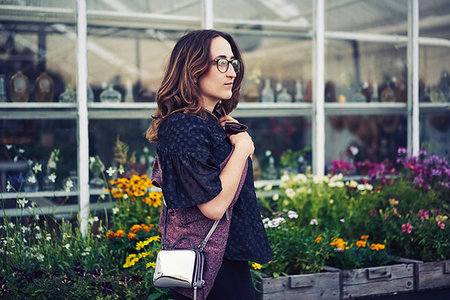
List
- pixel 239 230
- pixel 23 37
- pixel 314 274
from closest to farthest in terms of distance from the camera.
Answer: pixel 239 230 < pixel 314 274 < pixel 23 37

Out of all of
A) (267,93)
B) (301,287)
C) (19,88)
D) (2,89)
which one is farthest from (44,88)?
(301,287)

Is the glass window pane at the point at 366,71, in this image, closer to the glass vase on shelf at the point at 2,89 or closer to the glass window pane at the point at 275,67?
the glass window pane at the point at 275,67

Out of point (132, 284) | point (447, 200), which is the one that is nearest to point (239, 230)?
point (132, 284)

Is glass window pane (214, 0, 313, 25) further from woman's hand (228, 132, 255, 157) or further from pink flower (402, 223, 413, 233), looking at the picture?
woman's hand (228, 132, 255, 157)

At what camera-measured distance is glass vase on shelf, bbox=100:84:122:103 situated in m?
5.03

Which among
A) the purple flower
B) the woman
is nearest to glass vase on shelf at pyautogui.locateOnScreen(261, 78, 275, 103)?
the purple flower

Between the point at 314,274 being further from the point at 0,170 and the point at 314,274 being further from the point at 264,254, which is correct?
the point at 0,170

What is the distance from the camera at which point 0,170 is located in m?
4.46

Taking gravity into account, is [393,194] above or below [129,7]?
below

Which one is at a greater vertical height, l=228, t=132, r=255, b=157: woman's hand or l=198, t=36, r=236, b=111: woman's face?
l=198, t=36, r=236, b=111: woman's face

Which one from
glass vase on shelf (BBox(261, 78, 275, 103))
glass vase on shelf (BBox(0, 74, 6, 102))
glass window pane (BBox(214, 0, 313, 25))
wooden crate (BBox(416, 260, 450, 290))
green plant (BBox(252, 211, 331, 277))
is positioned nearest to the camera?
green plant (BBox(252, 211, 331, 277))

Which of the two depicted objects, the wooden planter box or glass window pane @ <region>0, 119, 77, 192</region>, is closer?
the wooden planter box

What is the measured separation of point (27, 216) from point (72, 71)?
1.37m

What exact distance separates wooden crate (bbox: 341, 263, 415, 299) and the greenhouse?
0.01 meters
